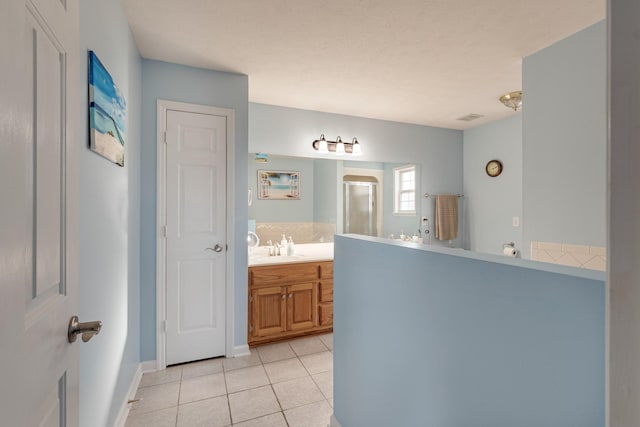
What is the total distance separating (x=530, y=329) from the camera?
2.53ft

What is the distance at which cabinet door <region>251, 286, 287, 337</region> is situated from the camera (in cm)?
290

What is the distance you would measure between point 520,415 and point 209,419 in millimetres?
1773

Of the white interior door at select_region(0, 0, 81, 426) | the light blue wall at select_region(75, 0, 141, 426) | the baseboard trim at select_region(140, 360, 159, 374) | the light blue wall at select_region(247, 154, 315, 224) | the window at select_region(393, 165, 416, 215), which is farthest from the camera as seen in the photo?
the window at select_region(393, 165, 416, 215)

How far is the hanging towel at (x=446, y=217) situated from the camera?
4.24m

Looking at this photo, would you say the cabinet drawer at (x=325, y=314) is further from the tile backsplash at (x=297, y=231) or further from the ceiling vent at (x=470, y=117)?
the ceiling vent at (x=470, y=117)

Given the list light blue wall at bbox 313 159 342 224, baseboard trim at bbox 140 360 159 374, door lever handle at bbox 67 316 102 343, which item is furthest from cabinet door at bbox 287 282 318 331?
door lever handle at bbox 67 316 102 343

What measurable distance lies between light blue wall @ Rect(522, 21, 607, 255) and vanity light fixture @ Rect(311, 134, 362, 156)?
179 cm

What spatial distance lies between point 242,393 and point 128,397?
28.4 inches

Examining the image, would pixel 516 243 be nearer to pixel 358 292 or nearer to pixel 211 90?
pixel 358 292

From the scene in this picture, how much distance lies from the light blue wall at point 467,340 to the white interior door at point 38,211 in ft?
3.40

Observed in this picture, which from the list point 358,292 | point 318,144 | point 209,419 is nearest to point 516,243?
point 318,144

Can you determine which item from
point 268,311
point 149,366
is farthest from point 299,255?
point 149,366

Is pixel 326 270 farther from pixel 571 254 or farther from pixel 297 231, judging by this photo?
pixel 571 254

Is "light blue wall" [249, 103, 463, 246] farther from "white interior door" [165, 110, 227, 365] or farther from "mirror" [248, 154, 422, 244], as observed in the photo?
"white interior door" [165, 110, 227, 365]
